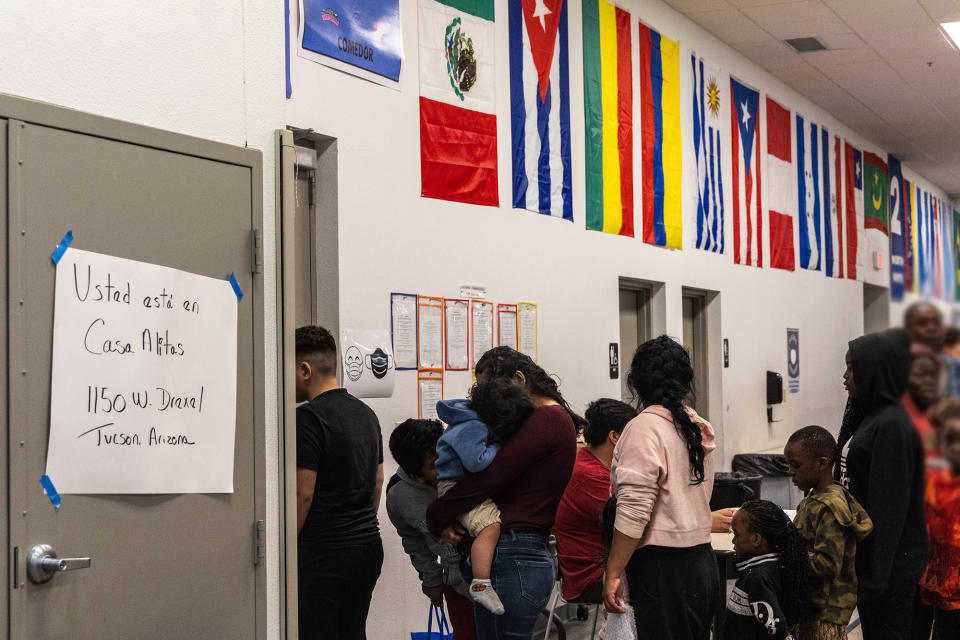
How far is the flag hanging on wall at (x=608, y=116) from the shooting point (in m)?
5.98

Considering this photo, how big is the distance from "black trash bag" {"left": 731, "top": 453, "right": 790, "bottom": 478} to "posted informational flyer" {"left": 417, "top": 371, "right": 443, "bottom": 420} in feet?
10.7

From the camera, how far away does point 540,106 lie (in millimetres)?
5480

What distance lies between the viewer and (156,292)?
2.26 meters

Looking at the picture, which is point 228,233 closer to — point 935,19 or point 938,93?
point 935,19

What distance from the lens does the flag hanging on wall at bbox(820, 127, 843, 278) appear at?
1005 cm

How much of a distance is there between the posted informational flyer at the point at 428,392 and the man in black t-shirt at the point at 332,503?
1257 mm

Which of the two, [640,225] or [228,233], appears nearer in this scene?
[228,233]

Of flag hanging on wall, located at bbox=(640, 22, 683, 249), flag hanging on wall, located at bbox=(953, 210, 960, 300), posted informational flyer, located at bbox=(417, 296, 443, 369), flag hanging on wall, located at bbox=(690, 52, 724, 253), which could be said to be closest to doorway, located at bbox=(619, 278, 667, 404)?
flag hanging on wall, located at bbox=(640, 22, 683, 249)

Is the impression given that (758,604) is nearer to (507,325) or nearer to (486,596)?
(486,596)

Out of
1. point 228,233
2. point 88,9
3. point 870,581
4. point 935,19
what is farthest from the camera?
point 935,19

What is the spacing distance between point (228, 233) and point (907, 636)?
2.19 metres

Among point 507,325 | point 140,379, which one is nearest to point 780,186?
point 507,325

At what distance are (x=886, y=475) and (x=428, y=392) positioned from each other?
146 inches

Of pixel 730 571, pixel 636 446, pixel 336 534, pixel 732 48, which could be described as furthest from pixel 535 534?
pixel 732 48
